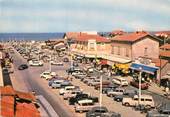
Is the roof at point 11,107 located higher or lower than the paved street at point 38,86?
higher

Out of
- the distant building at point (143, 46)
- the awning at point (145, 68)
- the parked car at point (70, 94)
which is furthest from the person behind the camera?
the distant building at point (143, 46)

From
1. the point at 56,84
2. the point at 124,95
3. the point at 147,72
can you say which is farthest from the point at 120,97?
the point at 147,72

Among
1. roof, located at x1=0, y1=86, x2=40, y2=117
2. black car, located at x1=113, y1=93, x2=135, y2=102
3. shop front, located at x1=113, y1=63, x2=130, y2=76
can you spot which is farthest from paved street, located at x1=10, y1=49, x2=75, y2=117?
roof, located at x1=0, y1=86, x2=40, y2=117

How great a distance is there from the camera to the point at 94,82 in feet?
190

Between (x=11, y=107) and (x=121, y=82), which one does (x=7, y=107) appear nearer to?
(x=11, y=107)

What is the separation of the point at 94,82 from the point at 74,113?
1868 centimetres

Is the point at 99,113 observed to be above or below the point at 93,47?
below

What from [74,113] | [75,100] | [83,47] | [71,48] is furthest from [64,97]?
[71,48]

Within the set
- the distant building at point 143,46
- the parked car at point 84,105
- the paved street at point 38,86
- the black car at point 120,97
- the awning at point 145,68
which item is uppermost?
the distant building at point 143,46

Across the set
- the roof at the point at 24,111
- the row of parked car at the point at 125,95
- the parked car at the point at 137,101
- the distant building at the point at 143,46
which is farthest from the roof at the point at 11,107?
the distant building at the point at 143,46

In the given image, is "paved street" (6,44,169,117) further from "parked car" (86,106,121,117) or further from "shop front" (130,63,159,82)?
"shop front" (130,63,159,82)

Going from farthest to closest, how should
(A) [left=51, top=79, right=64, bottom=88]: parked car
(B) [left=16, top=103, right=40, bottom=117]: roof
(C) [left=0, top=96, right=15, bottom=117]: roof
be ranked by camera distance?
(A) [left=51, top=79, right=64, bottom=88]: parked car → (B) [left=16, top=103, right=40, bottom=117]: roof → (C) [left=0, top=96, right=15, bottom=117]: roof

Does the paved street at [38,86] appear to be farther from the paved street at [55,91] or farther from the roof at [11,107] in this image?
the roof at [11,107]

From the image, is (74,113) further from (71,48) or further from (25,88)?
(71,48)
